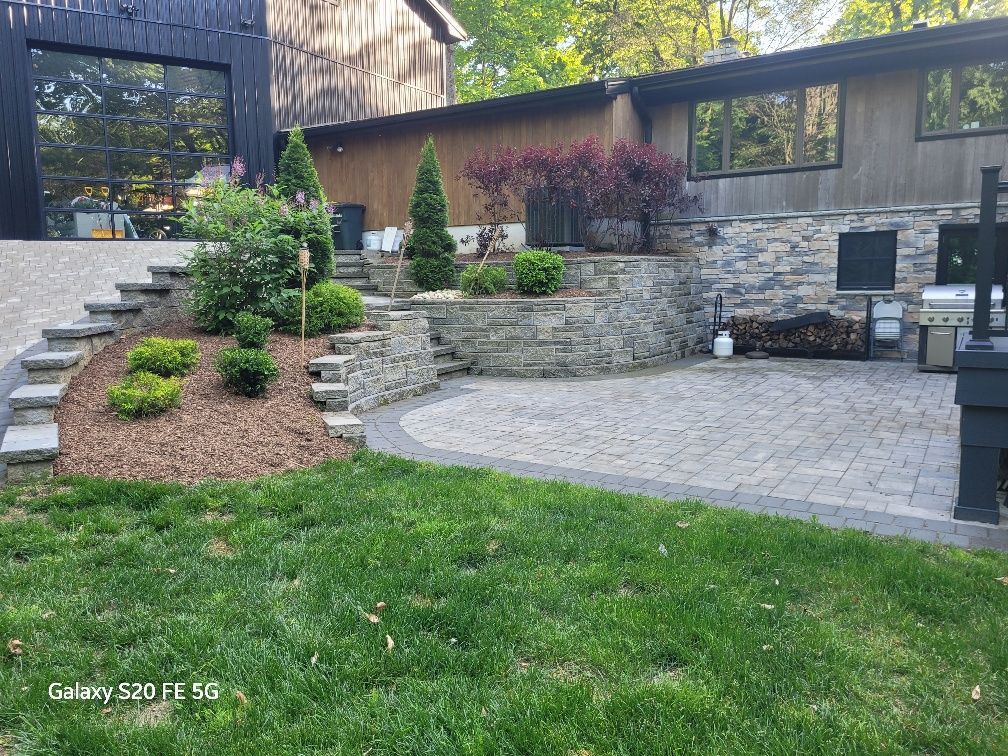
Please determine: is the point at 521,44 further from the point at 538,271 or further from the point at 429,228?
the point at 538,271

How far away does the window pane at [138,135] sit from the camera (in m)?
13.0

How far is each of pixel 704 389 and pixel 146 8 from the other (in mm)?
12092

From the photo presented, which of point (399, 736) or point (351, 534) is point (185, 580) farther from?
point (399, 736)

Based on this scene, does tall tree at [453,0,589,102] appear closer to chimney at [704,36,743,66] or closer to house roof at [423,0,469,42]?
house roof at [423,0,469,42]

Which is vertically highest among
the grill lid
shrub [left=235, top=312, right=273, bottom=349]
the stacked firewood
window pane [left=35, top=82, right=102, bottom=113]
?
window pane [left=35, top=82, right=102, bottom=113]

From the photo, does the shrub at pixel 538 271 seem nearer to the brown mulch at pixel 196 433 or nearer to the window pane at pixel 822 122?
the brown mulch at pixel 196 433

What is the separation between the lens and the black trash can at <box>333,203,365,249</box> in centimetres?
1425

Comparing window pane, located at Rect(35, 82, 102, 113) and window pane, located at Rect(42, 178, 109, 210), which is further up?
window pane, located at Rect(35, 82, 102, 113)

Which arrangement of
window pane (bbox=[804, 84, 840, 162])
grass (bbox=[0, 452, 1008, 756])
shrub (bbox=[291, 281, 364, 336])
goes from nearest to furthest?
grass (bbox=[0, 452, 1008, 756])
shrub (bbox=[291, 281, 364, 336])
window pane (bbox=[804, 84, 840, 162])

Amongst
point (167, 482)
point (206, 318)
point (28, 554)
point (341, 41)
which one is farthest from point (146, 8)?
point (28, 554)

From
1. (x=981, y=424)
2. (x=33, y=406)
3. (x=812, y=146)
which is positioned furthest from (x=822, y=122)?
(x=33, y=406)

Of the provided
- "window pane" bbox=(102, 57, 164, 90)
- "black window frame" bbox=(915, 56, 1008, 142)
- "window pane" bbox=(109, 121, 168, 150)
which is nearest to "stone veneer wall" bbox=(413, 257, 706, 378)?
"black window frame" bbox=(915, 56, 1008, 142)

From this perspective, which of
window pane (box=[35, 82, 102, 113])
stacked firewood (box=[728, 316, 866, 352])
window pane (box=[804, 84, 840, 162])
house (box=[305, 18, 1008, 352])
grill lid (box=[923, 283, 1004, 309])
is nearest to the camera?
grill lid (box=[923, 283, 1004, 309])

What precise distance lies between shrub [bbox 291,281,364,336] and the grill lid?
801cm
